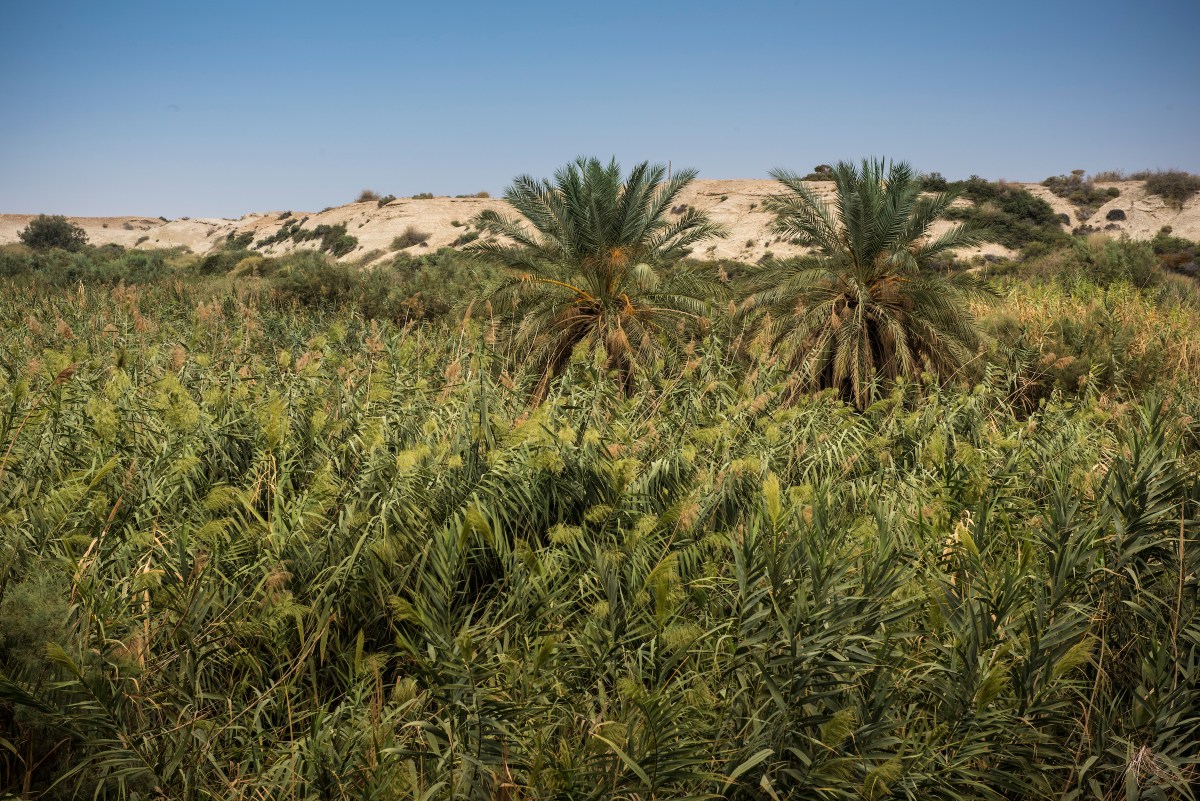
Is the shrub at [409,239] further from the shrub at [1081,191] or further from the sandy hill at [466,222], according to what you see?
the shrub at [1081,191]

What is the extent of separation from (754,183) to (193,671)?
A: 4622 cm

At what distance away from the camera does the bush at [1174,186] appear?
37.6 metres

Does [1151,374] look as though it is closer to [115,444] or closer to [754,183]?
[115,444]

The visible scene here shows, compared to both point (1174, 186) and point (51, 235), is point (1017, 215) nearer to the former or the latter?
point (1174, 186)

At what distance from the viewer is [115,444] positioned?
497 cm

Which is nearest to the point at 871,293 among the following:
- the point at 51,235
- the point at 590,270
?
the point at 590,270

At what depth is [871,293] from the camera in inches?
422

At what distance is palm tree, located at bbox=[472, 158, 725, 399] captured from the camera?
34.6 ft

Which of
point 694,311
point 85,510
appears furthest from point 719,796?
point 694,311

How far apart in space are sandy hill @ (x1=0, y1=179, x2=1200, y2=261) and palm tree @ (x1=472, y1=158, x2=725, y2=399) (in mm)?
17721

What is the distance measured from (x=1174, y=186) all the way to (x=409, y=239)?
119 feet

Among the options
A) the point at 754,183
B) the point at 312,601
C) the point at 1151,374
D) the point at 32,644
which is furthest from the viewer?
the point at 754,183

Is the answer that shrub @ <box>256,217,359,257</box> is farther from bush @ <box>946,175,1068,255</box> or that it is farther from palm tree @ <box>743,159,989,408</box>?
palm tree @ <box>743,159,989,408</box>

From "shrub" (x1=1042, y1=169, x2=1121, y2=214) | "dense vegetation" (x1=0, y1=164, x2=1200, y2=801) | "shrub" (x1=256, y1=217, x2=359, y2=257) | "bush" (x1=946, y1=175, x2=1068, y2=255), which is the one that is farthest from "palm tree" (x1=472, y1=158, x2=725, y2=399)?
"shrub" (x1=1042, y1=169, x2=1121, y2=214)
